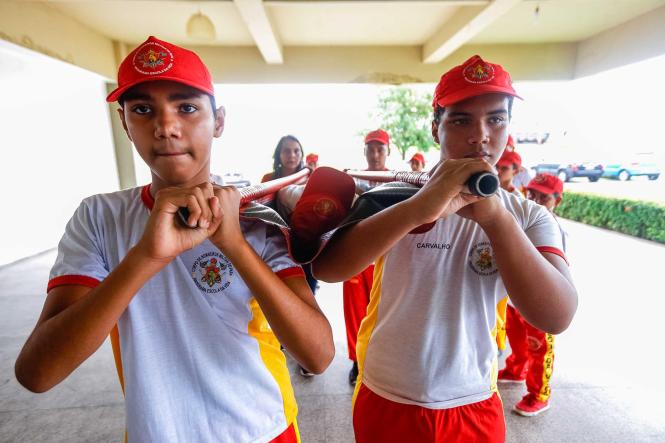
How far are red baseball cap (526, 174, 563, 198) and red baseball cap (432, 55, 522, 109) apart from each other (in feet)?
8.32

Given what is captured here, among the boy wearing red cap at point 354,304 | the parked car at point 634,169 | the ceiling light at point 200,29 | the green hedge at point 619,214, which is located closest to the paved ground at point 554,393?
the boy wearing red cap at point 354,304

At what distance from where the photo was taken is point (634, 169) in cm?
1681

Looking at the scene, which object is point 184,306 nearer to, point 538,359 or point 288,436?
point 288,436

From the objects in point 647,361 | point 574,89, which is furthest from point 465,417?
point 574,89

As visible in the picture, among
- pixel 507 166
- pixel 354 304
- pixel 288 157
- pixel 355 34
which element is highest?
pixel 355 34

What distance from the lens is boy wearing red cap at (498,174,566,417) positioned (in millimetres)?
2523

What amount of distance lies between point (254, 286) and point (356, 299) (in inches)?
80.4

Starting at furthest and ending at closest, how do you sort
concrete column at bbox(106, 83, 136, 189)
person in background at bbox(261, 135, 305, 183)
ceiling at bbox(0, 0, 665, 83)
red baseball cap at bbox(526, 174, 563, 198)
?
concrete column at bbox(106, 83, 136, 189) → ceiling at bbox(0, 0, 665, 83) → person in background at bbox(261, 135, 305, 183) → red baseball cap at bbox(526, 174, 563, 198)

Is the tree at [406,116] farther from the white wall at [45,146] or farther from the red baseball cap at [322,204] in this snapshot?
the red baseball cap at [322,204]

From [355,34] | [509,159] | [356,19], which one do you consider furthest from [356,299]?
[355,34]

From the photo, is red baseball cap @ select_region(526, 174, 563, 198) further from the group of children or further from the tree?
the tree

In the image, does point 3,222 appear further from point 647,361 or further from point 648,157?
point 648,157

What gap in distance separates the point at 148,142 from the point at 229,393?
65cm

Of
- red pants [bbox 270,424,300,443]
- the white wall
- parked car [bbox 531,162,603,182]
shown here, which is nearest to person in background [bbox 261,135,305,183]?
red pants [bbox 270,424,300,443]
